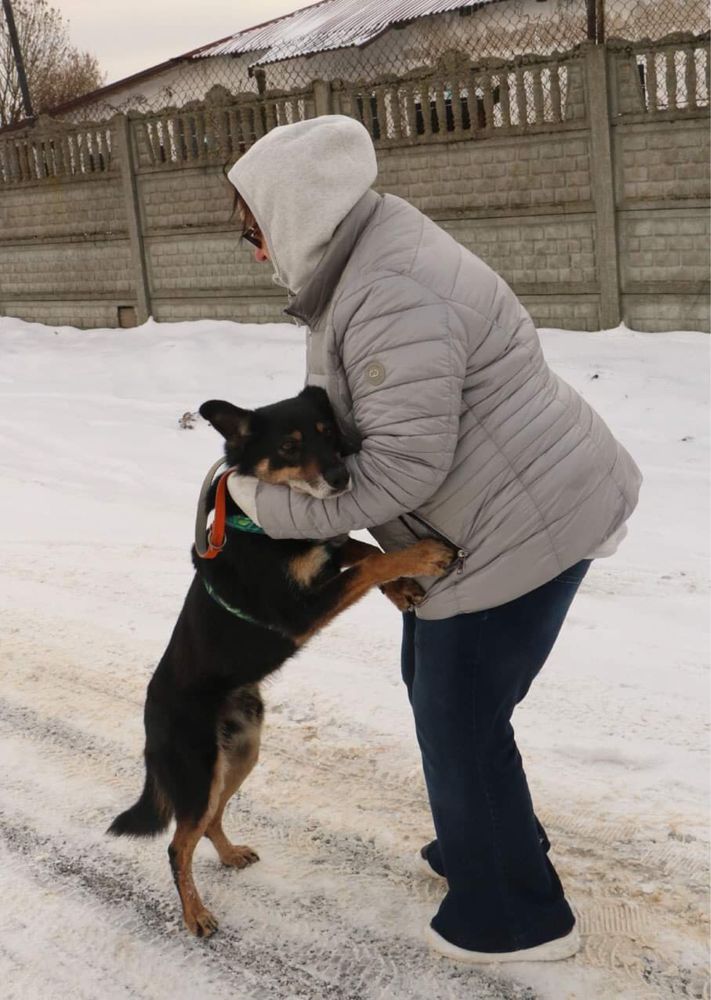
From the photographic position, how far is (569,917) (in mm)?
2736

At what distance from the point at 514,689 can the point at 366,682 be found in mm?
1679

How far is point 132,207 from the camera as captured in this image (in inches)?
461

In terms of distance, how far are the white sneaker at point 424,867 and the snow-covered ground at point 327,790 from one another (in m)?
0.03

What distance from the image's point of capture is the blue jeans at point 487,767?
8.39 feet

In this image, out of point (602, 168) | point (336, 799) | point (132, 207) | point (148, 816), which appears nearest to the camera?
point (148, 816)

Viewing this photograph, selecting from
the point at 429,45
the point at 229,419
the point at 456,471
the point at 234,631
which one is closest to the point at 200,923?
the point at 234,631

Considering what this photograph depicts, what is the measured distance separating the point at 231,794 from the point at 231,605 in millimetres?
643

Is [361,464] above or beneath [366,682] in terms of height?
above

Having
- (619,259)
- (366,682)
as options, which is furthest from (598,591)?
(619,259)

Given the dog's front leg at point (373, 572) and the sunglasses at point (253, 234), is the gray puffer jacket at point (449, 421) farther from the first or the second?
the sunglasses at point (253, 234)

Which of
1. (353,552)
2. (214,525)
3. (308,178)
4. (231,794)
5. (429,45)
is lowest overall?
(231,794)

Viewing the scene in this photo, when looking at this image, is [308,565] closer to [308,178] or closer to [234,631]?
[234,631]

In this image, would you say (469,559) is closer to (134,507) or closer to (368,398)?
(368,398)

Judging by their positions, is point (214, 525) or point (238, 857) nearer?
point (214, 525)
